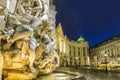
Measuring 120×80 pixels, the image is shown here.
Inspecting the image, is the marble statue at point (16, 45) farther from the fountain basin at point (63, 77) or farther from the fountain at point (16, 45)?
Answer: the fountain basin at point (63, 77)

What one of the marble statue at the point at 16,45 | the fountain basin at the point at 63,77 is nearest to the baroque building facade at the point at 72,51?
the fountain basin at the point at 63,77

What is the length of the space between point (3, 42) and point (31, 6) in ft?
17.7

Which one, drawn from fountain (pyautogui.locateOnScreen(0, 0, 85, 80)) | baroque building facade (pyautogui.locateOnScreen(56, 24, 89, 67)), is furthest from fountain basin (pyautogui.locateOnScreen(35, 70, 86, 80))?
baroque building facade (pyautogui.locateOnScreen(56, 24, 89, 67))

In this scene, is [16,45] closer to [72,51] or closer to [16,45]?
[16,45]

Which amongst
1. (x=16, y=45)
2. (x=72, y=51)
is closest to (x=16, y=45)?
(x=16, y=45)

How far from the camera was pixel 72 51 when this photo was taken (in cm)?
9381

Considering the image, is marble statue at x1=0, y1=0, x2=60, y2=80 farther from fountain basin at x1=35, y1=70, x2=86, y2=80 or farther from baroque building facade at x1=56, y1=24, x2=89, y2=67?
baroque building facade at x1=56, y1=24, x2=89, y2=67

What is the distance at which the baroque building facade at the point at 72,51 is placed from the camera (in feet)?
254

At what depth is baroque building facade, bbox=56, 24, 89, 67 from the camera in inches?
3054

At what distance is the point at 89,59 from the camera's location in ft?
346

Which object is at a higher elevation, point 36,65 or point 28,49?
point 28,49

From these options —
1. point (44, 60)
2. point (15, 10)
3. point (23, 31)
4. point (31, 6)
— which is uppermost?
point (31, 6)

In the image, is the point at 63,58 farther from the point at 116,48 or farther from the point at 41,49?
the point at 41,49

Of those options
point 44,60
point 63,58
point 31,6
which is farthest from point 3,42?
point 63,58
